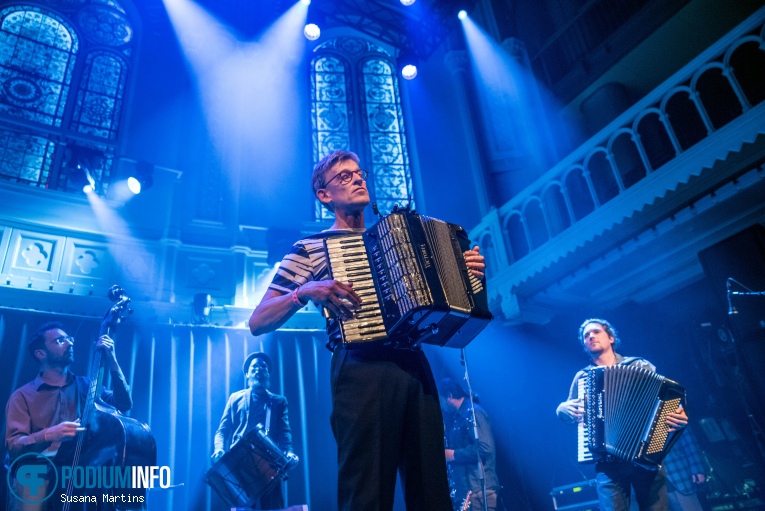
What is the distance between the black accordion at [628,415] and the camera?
3.30 m

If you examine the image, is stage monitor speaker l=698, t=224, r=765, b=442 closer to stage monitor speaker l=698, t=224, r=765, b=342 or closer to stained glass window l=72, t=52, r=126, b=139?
stage monitor speaker l=698, t=224, r=765, b=342

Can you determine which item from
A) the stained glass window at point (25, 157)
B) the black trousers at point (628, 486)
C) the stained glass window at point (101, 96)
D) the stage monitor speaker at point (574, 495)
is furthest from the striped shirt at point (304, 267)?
the stained glass window at point (101, 96)

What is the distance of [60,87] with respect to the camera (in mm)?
8547

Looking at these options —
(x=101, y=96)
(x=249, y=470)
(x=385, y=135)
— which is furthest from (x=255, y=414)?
(x=385, y=135)

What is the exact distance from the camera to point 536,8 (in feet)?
33.8

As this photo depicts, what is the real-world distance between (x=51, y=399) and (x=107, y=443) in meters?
0.89

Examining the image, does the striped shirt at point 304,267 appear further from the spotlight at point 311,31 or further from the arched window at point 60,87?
the spotlight at point 311,31

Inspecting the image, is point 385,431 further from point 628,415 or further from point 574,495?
point 574,495

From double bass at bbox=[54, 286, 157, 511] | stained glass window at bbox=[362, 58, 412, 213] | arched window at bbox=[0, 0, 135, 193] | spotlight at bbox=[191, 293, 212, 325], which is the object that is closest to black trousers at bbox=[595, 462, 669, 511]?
double bass at bbox=[54, 286, 157, 511]

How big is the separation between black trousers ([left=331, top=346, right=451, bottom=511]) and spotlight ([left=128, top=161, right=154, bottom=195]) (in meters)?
6.52

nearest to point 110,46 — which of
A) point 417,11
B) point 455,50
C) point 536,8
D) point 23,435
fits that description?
point 417,11

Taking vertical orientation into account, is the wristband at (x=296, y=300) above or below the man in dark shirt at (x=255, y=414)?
below

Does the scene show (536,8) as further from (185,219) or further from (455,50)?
(185,219)

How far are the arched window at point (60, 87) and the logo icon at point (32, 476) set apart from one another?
421 cm
